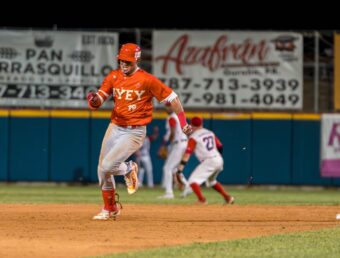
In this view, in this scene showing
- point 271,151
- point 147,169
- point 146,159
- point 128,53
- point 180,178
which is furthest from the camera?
point 271,151

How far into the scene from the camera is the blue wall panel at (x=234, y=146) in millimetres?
25359

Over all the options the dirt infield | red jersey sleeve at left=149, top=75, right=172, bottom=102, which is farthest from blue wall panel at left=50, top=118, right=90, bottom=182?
red jersey sleeve at left=149, top=75, right=172, bottom=102

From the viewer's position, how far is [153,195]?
21141 millimetres

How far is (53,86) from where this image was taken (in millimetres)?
24547

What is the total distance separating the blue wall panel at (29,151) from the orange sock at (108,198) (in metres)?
12.7

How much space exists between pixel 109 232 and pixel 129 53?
2428mm

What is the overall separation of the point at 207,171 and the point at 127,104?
5.70m

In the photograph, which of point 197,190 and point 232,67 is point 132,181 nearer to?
point 197,190

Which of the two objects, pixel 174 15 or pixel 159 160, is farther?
pixel 174 15

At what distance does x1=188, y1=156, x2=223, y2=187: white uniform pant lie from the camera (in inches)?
695

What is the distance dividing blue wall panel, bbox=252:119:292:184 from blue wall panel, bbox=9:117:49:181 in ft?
18.5

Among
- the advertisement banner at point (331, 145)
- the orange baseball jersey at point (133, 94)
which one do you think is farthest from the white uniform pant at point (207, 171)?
the advertisement banner at point (331, 145)

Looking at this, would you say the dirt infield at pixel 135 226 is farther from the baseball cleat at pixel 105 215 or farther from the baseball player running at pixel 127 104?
the baseball player running at pixel 127 104

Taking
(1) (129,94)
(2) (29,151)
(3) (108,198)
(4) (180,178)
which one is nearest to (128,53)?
(1) (129,94)
